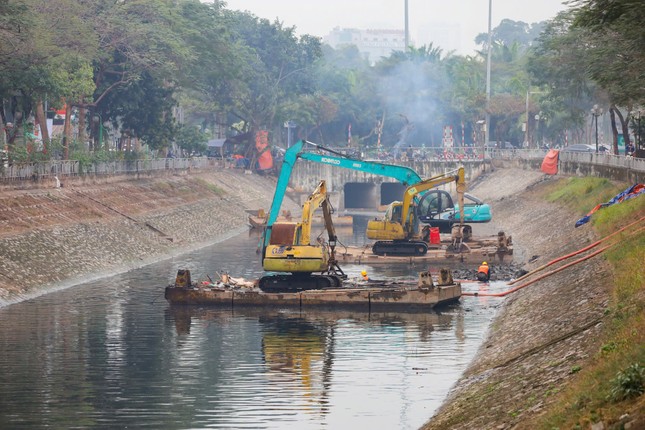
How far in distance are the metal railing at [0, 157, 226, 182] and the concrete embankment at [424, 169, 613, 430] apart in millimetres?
31338

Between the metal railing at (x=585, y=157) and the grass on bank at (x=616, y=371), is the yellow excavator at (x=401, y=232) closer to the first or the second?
the metal railing at (x=585, y=157)

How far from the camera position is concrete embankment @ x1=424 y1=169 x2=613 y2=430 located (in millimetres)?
25797

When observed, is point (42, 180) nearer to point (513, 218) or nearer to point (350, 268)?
point (350, 268)

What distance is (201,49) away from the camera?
5128 inches

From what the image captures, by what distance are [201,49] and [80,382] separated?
97.6 m

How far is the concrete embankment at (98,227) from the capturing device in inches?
2344

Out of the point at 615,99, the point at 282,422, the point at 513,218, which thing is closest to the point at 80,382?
the point at 282,422

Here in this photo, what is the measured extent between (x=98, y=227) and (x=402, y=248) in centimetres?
1860

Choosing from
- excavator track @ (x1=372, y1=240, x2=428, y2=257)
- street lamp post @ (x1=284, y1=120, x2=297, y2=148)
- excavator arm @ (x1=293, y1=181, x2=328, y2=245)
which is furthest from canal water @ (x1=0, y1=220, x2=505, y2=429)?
street lamp post @ (x1=284, y1=120, x2=297, y2=148)

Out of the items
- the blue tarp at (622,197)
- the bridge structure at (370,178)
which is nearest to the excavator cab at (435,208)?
the blue tarp at (622,197)

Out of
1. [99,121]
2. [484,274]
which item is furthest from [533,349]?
[99,121]

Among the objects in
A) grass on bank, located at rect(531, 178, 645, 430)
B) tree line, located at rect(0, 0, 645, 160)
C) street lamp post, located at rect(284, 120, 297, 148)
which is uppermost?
tree line, located at rect(0, 0, 645, 160)

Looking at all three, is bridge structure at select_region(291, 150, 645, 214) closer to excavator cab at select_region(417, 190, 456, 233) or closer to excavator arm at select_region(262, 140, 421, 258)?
excavator cab at select_region(417, 190, 456, 233)

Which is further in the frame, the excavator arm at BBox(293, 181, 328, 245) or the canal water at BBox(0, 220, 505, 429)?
the excavator arm at BBox(293, 181, 328, 245)
